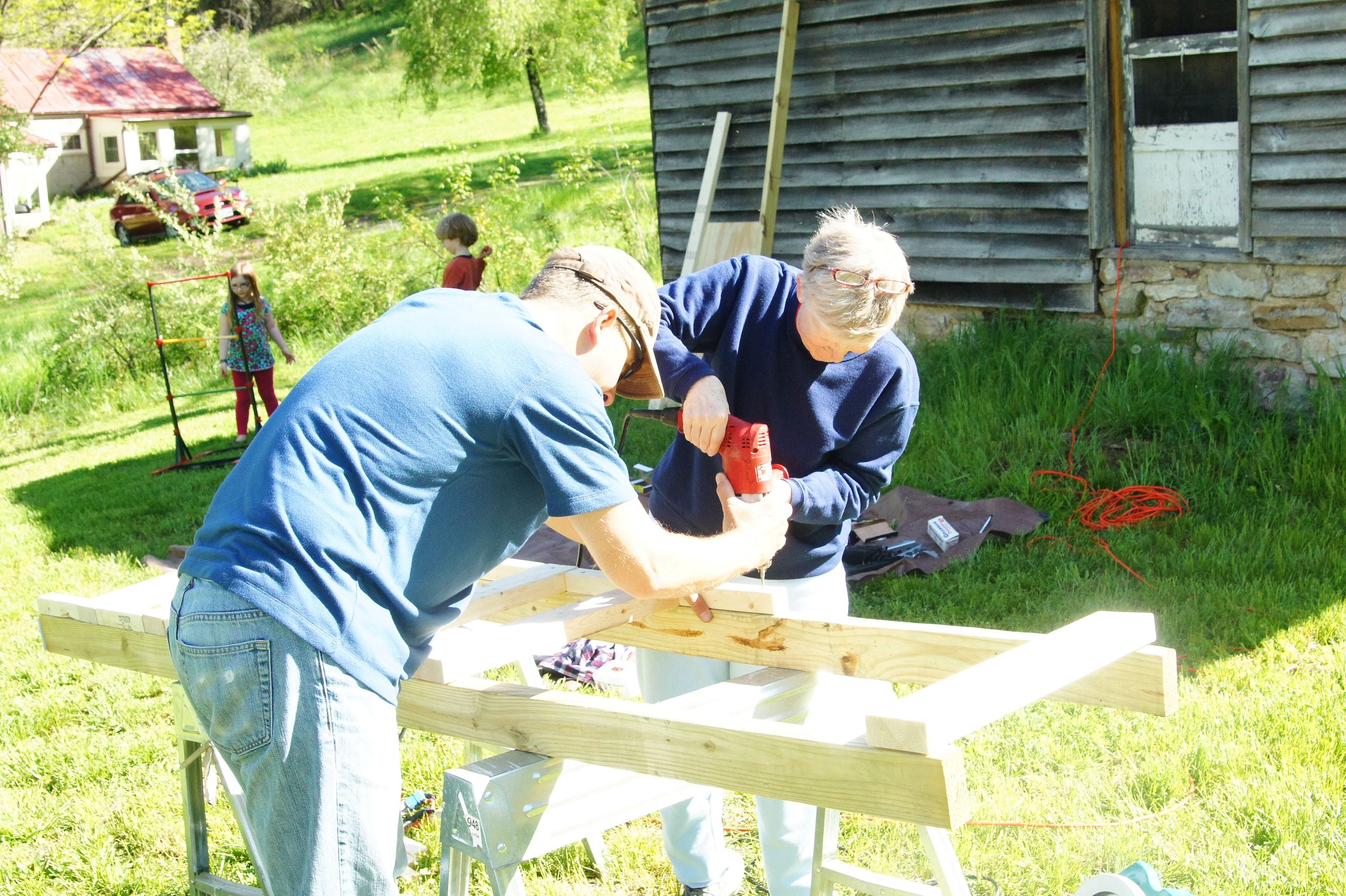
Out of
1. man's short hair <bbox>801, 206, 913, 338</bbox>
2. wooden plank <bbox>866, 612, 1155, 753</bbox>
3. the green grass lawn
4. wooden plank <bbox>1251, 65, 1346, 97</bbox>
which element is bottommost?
the green grass lawn

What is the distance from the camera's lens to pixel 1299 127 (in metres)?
5.96

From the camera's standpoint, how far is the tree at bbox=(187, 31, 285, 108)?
35.8 metres

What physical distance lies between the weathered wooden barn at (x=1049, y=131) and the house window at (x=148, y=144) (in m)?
27.6

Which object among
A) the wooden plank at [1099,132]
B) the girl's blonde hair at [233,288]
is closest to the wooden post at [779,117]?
the wooden plank at [1099,132]

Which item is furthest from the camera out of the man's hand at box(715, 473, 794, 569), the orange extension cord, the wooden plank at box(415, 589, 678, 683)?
the orange extension cord

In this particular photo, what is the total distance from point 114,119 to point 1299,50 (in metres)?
32.4

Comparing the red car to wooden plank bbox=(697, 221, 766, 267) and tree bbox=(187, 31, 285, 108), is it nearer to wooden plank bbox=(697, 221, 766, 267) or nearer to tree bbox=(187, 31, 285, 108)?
tree bbox=(187, 31, 285, 108)

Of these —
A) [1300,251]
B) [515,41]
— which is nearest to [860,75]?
[1300,251]

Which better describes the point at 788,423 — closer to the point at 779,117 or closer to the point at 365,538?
the point at 365,538

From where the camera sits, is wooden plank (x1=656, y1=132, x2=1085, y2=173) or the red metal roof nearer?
wooden plank (x1=656, y1=132, x2=1085, y2=173)

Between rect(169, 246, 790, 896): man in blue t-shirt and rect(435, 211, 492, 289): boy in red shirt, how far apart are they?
247 inches

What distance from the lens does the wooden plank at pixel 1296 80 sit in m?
5.79

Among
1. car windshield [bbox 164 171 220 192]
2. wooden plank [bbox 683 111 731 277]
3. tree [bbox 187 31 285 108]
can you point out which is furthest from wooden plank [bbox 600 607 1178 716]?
tree [bbox 187 31 285 108]

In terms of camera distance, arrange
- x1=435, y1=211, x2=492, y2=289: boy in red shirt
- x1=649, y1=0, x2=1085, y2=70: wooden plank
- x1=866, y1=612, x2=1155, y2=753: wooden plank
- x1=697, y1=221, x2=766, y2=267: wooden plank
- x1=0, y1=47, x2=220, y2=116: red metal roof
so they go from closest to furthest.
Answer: x1=866, y1=612, x2=1155, y2=753: wooden plank < x1=649, y1=0, x2=1085, y2=70: wooden plank < x1=435, y1=211, x2=492, y2=289: boy in red shirt < x1=697, y1=221, x2=766, y2=267: wooden plank < x1=0, y1=47, x2=220, y2=116: red metal roof
